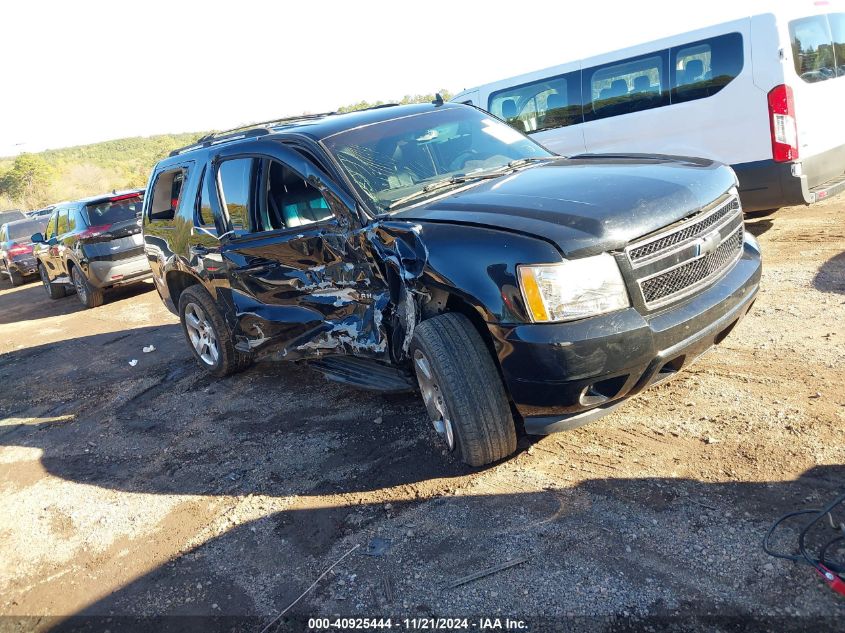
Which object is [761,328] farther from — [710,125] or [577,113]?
[577,113]

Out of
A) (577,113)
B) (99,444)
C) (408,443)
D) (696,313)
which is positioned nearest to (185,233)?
(99,444)

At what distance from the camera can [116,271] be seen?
10.8 metres

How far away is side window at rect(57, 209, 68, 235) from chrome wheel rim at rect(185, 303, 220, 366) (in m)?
7.01

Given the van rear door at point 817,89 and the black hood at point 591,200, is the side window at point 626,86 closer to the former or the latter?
the van rear door at point 817,89

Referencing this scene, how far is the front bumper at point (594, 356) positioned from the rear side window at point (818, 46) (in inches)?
197

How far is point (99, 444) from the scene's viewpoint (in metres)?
5.04

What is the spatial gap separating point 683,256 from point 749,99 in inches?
188

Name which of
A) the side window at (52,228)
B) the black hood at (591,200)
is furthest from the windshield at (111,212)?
the black hood at (591,200)

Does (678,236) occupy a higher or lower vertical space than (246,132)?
lower

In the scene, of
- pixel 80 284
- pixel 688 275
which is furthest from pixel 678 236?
pixel 80 284

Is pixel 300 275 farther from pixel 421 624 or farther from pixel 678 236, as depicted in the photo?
pixel 421 624

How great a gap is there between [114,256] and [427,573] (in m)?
9.63

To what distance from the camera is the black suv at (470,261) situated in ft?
9.92

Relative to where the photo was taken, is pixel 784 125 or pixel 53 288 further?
pixel 53 288
